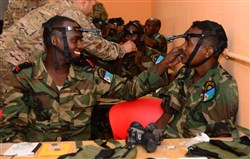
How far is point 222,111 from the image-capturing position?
201 centimetres

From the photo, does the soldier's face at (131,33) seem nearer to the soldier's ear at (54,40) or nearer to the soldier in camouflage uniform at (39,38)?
the soldier in camouflage uniform at (39,38)

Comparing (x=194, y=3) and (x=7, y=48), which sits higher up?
(x=194, y=3)

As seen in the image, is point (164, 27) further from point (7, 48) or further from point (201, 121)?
point (201, 121)

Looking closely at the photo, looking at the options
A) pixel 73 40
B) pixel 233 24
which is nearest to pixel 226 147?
pixel 233 24

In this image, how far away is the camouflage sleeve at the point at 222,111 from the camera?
200 centimetres

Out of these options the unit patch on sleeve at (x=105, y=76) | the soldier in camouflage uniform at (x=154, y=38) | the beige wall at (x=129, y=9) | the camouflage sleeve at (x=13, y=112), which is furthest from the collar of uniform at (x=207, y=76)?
the beige wall at (x=129, y=9)

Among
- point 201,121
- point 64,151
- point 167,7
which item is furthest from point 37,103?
point 167,7

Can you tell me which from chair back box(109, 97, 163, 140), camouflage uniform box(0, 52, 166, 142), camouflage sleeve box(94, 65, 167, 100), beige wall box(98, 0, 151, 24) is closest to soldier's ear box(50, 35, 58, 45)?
camouflage uniform box(0, 52, 166, 142)

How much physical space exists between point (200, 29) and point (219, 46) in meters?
0.15

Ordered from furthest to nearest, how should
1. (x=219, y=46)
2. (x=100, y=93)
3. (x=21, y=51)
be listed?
(x=21, y=51) < (x=100, y=93) < (x=219, y=46)

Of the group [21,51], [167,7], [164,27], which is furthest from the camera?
[164,27]

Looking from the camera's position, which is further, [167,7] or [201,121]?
[167,7]

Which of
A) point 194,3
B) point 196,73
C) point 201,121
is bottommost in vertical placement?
point 201,121

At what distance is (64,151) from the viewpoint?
168 centimetres
